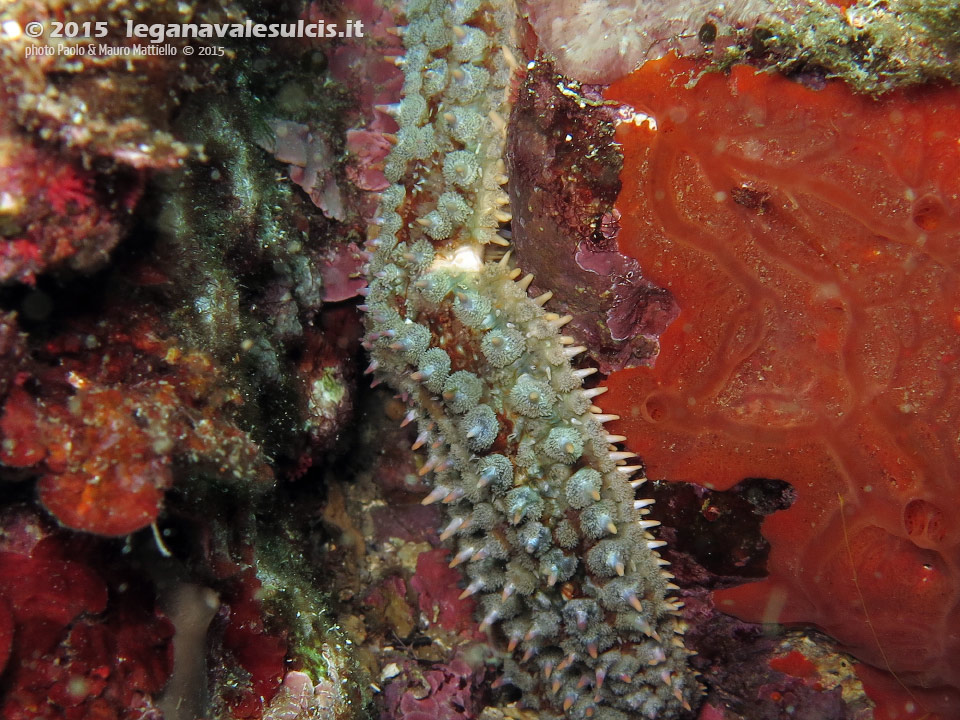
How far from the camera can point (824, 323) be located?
2770 mm

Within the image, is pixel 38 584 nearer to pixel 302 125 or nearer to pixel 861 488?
pixel 302 125

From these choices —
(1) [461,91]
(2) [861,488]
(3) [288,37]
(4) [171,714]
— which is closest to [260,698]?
(4) [171,714]

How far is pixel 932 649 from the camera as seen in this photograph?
287 centimetres

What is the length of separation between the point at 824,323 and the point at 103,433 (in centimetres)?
327

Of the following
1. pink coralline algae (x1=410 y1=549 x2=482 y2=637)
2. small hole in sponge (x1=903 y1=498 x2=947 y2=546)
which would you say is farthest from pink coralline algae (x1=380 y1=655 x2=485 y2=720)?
small hole in sponge (x1=903 y1=498 x2=947 y2=546)

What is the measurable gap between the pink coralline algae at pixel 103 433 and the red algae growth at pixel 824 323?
2.35 meters

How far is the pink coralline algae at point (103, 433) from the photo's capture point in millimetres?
1961

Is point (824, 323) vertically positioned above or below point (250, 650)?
above

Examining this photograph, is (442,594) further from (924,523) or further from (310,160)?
(310,160)

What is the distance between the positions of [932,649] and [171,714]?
3868 mm

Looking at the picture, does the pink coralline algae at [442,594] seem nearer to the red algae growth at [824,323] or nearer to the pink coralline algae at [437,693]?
the pink coralline algae at [437,693]

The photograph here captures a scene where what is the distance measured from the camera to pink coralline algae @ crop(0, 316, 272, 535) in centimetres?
196

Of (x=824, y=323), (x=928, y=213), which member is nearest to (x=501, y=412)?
(x=824, y=323)

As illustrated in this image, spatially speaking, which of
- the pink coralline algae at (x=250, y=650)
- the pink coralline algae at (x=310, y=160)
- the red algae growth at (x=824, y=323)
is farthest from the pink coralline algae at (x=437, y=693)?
the pink coralline algae at (x=310, y=160)
